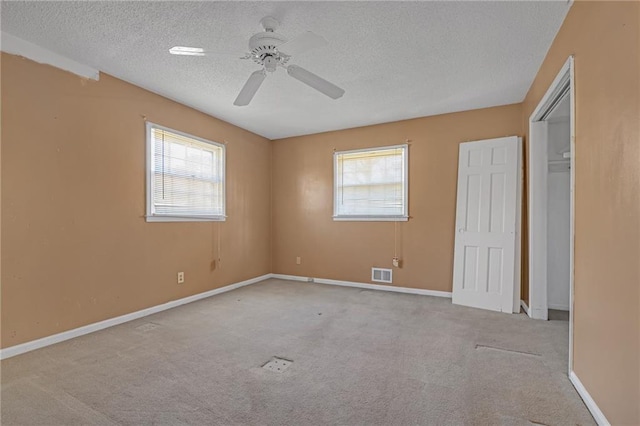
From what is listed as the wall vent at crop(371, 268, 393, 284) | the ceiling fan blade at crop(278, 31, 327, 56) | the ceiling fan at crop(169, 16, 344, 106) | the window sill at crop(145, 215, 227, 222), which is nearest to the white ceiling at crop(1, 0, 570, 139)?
the ceiling fan at crop(169, 16, 344, 106)

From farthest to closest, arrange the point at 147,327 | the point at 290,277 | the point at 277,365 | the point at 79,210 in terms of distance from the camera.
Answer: the point at 290,277, the point at 147,327, the point at 79,210, the point at 277,365

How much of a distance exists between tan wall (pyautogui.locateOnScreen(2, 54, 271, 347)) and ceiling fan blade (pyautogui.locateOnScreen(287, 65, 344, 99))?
210 cm

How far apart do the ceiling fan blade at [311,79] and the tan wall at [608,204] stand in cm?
167

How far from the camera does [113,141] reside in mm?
3170

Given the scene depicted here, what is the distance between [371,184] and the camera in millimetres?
4820

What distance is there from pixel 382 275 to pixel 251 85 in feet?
10.9

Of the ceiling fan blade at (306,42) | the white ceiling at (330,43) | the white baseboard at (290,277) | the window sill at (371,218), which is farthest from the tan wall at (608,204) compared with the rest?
the white baseboard at (290,277)

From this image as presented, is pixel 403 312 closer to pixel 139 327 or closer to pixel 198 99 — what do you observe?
pixel 139 327

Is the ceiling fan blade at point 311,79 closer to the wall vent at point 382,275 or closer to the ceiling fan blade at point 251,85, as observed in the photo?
the ceiling fan blade at point 251,85

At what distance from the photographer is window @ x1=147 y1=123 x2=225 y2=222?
3.58m

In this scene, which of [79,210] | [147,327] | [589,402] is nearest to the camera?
[589,402]

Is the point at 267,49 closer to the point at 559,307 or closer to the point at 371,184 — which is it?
the point at 371,184

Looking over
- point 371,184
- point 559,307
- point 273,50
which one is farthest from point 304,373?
point 559,307

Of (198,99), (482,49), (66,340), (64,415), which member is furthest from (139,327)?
(482,49)
